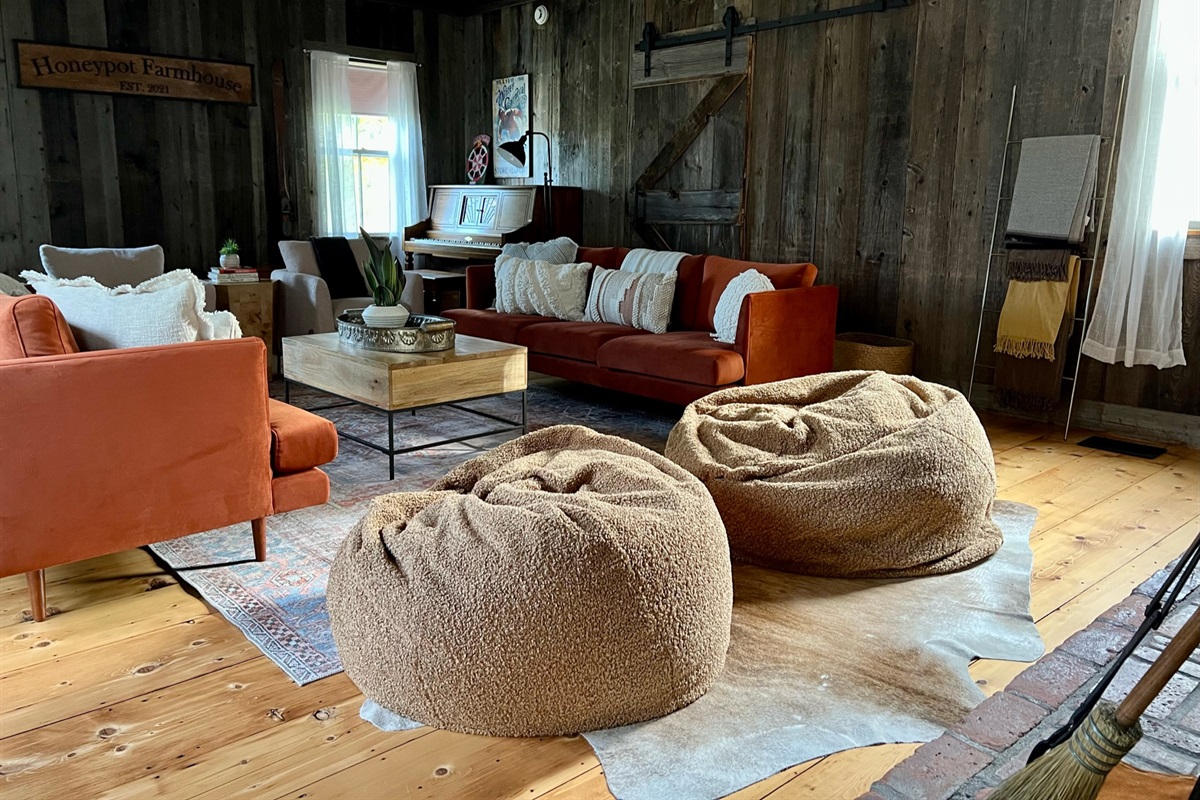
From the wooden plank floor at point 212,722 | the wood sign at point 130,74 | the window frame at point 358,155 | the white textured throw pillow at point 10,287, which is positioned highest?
the wood sign at point 130,74

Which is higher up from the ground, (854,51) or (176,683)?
(854,51)

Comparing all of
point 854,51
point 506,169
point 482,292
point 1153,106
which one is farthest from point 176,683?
point 506,169

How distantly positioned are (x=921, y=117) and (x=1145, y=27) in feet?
3.89

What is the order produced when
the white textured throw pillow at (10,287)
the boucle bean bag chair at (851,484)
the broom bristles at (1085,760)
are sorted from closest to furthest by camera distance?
the broom bristles at (1085,760) → the boucle bean bag chair at (851,484) → the white textured throw pillow at (10,287)

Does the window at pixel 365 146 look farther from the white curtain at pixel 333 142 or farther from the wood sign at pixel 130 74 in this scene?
the wood sign at pixel 130 74

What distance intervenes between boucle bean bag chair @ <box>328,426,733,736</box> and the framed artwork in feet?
19.8

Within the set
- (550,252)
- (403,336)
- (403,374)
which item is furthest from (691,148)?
(403,374)

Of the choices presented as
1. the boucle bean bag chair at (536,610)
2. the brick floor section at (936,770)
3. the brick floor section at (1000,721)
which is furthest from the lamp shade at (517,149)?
the brick floor section at (936,770)

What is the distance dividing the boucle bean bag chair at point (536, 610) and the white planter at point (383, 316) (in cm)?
197

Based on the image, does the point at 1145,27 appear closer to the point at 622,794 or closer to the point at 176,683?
the point at 622,794

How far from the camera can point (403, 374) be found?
3564mm

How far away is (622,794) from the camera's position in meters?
1.68

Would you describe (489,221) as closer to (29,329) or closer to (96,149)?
(96,149)

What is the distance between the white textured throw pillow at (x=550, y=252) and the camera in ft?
18.8
